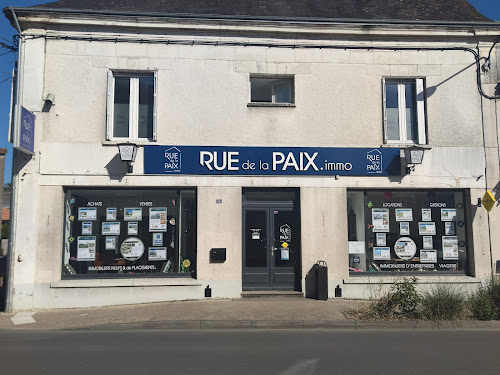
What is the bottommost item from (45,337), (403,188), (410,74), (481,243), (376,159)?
(45,337)

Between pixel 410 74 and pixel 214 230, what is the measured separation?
21.1 ft

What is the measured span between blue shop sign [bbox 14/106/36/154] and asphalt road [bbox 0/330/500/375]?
3.95m

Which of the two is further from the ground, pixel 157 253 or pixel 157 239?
pixel 157 239

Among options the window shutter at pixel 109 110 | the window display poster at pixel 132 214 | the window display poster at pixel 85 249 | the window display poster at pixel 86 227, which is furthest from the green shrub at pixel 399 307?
the window shutter at pixel 109 110

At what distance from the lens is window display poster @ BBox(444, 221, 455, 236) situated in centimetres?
1148

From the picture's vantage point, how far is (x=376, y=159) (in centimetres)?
1117

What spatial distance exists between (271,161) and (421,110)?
13.7ft

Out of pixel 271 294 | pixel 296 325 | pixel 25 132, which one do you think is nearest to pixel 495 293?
pixel 296 325

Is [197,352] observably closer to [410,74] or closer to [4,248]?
[410,74]

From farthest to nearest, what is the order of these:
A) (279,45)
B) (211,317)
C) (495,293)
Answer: (279,45) → (495,293) → (211,317)

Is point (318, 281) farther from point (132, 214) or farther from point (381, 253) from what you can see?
point (132, 214)

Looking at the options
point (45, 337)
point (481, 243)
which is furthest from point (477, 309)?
point (45, 337)

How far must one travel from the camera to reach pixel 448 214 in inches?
453

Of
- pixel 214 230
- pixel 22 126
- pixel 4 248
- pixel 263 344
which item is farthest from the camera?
→ pixel 4 248
